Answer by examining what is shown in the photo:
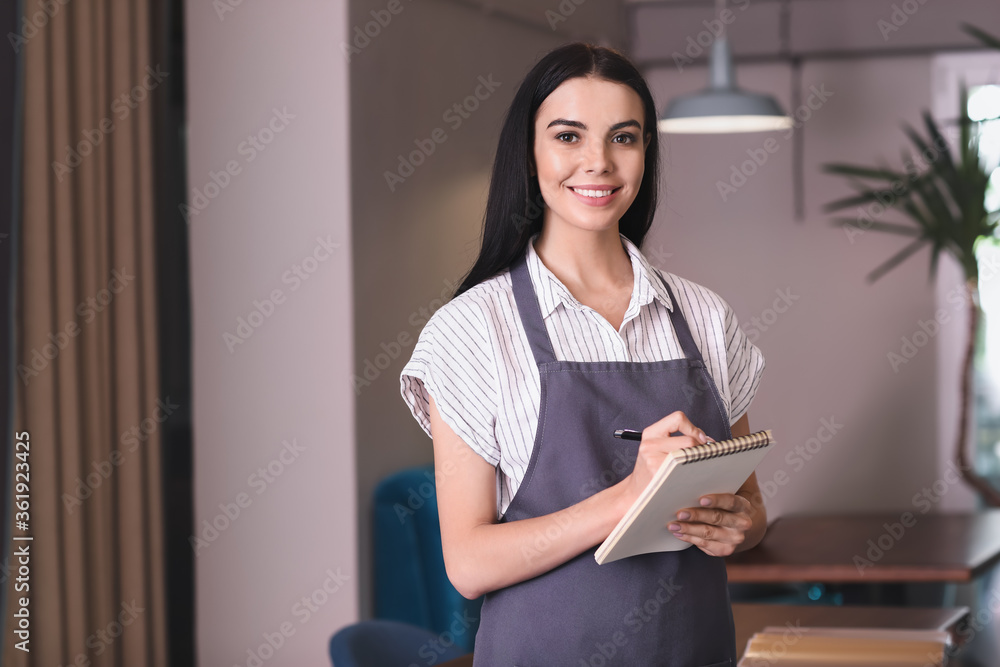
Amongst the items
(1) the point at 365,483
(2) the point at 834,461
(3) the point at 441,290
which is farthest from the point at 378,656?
(2) the point at 834,461

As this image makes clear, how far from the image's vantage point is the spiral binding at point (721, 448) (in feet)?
3.70

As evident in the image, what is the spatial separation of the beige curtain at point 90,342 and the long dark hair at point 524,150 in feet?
5.83

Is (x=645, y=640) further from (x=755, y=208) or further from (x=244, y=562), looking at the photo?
(x=755, y=208)

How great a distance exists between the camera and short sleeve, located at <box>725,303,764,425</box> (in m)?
1.50

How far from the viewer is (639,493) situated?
1.21 metres

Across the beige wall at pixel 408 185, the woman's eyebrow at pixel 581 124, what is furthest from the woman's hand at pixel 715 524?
the beige wall at pixel 408 185

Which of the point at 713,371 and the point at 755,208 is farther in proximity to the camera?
the point at 755,208

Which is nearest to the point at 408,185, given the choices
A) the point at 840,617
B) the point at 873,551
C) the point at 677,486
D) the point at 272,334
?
the point at 272,334

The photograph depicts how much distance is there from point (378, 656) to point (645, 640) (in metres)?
0.91

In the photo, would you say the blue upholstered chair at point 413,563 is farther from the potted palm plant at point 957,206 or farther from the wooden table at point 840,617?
the potted palm plant at point 957,206

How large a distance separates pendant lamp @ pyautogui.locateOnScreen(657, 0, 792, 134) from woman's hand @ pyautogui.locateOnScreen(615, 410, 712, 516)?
275 centimetres

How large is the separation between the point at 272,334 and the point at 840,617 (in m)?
1.88

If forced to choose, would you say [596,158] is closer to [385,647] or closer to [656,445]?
[656,445]

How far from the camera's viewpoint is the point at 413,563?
337 centimetres
